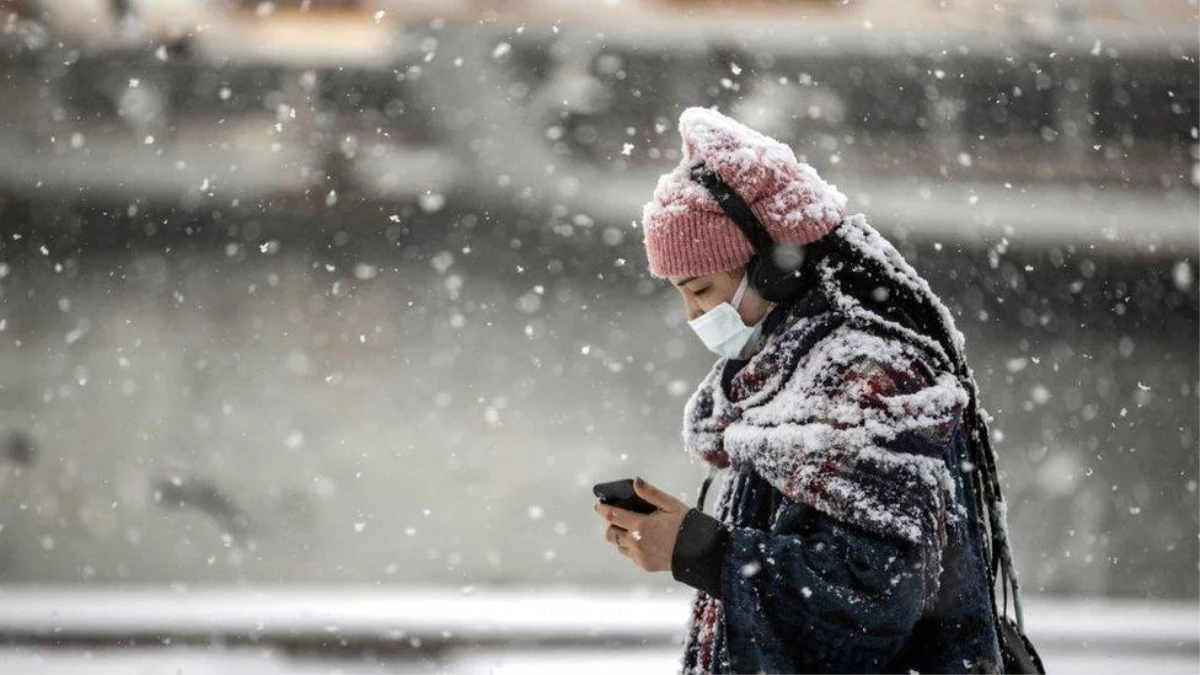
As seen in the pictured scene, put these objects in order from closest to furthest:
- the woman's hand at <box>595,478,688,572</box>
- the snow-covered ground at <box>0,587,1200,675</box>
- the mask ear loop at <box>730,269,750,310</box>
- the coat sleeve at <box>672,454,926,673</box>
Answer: the coat sleeve at <box>672,454,926,673</box>
the woman's hand at <box>595,478,688,572</box>
the mask ear loop at <box>730,269,750,310</box>
the snow-covered ground at <box>0,587,1200,675</box>

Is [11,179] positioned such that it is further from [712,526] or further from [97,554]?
[712,526]

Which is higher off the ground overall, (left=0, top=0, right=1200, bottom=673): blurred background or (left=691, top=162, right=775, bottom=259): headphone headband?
(left=0, top=0, right=1200, bottom=673): blurred background

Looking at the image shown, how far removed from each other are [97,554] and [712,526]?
16.1 feet

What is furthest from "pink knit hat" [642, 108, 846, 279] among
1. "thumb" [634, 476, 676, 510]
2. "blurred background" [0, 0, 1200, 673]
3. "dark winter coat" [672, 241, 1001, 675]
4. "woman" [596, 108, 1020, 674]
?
"blurred background" [0, 0, 1200, 673]

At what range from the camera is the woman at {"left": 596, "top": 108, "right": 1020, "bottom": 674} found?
1421 millimetres

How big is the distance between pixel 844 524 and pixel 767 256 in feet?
1.41

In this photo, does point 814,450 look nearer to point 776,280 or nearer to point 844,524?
point 844,524

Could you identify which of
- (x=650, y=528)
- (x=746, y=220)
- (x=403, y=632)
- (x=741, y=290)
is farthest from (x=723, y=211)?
(x=403, y=632)

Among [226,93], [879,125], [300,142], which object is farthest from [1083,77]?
[226,93]

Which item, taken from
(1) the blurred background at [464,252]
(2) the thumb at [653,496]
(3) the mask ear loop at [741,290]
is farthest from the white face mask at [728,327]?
(1) the blurred background at [464,252]

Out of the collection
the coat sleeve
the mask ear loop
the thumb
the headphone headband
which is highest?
the headphone headband

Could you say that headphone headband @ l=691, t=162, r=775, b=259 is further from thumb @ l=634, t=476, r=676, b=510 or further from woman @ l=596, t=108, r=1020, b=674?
thumb @ l=634, t=476, r=676, b=510

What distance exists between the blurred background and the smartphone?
3828mm

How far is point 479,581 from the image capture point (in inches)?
215
